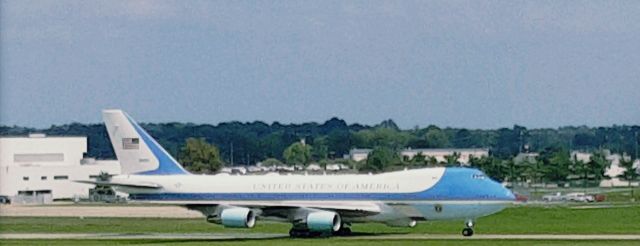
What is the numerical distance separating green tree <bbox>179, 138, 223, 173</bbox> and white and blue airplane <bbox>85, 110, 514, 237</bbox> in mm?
88588

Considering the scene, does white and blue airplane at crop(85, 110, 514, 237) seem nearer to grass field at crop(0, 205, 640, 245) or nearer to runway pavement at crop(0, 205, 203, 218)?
grass field at crop(0, 205, 640, 245)

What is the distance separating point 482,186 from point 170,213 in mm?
35595

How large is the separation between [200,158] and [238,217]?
98.4 metres

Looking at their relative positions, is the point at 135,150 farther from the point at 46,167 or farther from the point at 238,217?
the point at 46,167

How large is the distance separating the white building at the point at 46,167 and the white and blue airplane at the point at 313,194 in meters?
76.9

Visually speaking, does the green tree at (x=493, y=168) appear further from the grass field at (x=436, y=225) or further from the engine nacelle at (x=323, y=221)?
the engine nacelle at (x=323, y=221)

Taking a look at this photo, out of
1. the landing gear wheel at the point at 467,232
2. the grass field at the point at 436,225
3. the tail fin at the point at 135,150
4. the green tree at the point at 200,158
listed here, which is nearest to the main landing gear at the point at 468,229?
the landing gear wheel at the point at 467,232

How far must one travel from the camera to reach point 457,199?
71938mm

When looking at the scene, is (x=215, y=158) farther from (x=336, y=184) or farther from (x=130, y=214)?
(x=336, y=184)

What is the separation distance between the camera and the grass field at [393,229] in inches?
2704

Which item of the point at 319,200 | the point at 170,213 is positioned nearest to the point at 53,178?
the point at 170,213

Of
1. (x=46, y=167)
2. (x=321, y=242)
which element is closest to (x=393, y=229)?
(x=321, y=242)

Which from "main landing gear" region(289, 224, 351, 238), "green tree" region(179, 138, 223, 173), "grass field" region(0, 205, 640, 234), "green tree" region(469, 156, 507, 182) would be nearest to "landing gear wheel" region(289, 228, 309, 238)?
"main landing gear" region(289, 224, 351, 238)

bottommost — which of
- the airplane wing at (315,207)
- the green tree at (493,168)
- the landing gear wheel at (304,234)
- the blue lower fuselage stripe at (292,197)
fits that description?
the landing gear wheel at (304,234)
